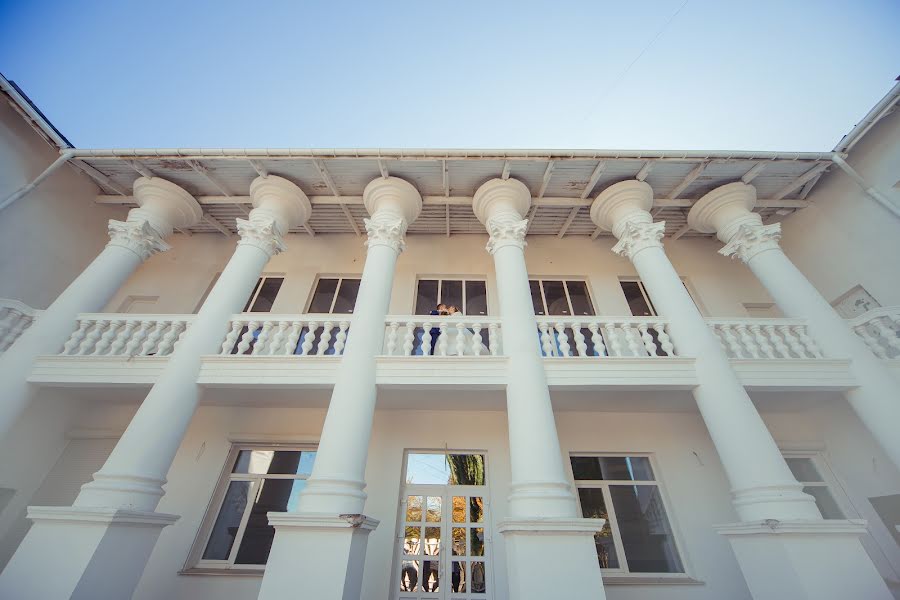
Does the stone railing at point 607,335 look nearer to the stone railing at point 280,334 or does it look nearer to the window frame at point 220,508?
the stone railing at point 280,334

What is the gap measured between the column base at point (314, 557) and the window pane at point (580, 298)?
19.9ft

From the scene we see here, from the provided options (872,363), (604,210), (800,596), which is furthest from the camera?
(604,210)

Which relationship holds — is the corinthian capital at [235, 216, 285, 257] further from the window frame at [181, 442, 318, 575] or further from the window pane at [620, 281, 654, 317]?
the window pane at [620, 281, 654, 317]

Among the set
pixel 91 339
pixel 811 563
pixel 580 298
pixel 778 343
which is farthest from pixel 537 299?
pixel 91 339

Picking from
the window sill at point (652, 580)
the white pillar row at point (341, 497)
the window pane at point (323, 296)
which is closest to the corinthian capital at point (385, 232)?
the white pillar row at point (341, 497)

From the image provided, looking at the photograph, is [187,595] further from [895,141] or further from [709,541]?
[895,141]

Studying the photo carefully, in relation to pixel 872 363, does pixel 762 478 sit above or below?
below

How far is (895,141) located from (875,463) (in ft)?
16.5

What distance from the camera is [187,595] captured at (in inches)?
187

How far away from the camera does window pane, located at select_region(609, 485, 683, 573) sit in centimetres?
510

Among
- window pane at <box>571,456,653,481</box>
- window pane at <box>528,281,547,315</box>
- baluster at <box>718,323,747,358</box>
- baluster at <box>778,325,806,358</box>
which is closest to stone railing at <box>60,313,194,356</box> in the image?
window pane at <box>528,281,547,315</box>

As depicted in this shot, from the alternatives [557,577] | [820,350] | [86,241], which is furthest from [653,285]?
[86,241]

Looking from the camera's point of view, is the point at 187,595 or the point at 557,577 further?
the point at 187,595

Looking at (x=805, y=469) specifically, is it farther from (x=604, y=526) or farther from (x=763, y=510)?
(x=604, y=526)
